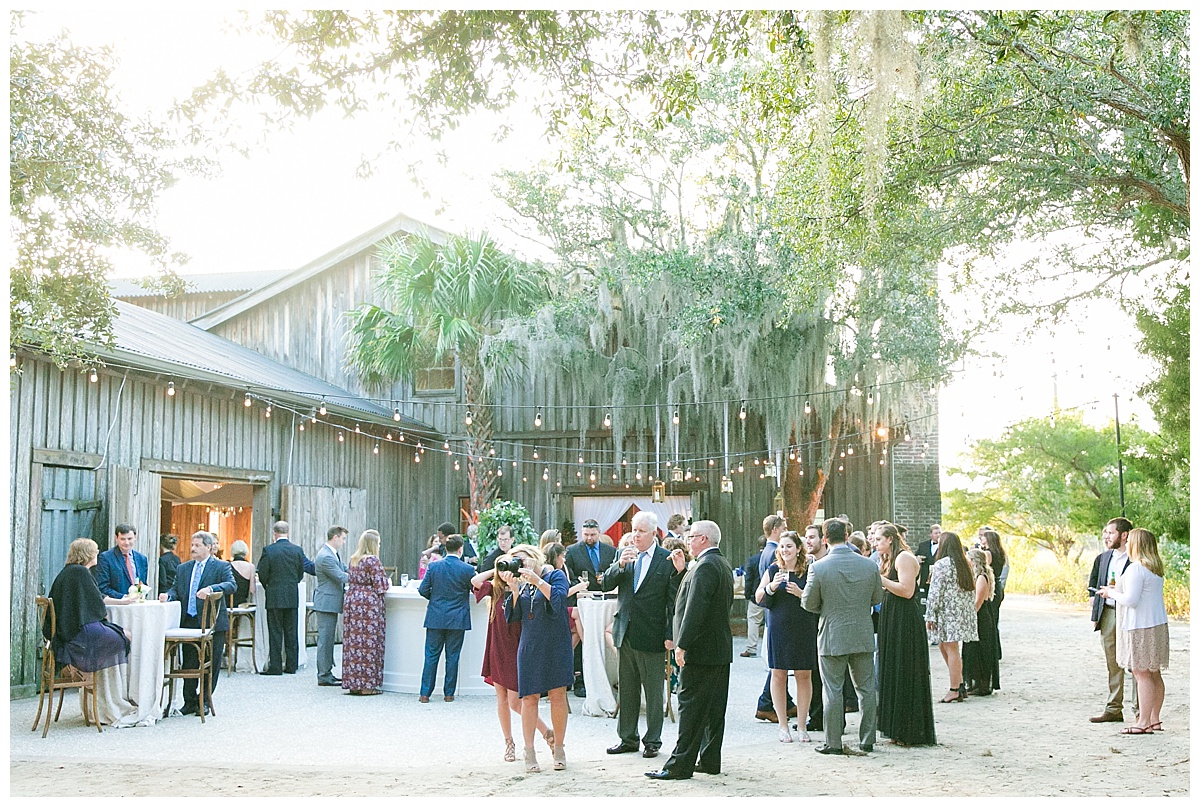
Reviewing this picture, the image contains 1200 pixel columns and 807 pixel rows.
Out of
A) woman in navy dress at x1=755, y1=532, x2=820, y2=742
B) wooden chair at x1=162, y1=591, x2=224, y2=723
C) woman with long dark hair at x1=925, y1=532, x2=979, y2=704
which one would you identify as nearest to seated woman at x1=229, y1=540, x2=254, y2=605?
wooden chair at x1=162, y1=591, x2=224, y2=723

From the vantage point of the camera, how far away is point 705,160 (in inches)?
699

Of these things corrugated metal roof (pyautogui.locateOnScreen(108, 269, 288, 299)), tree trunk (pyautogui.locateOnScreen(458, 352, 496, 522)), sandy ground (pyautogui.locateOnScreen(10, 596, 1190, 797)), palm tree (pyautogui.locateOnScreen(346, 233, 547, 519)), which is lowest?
sandy ground (pyautogui.locateOnScreen(10, 596, 1190, 797))

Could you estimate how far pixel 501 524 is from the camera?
15.9 m

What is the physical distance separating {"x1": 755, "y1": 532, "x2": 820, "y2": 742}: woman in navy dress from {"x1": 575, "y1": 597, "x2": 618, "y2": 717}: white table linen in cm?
164

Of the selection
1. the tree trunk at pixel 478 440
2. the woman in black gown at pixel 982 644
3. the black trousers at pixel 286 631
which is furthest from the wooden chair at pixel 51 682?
the tree trunk at pixel 478 440

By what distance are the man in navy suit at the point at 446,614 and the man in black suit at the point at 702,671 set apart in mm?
3823

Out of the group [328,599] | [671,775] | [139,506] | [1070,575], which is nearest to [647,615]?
[671,775]

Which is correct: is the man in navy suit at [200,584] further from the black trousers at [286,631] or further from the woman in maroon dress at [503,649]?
the woman in maroon dress at [503,649]

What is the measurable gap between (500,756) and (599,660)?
75.0 inches

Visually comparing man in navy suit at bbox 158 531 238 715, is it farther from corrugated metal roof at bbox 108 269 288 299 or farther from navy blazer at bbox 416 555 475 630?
corrugated metal roof at bbox 108 269 288 299

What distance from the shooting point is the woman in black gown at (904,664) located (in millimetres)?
Result: 7680

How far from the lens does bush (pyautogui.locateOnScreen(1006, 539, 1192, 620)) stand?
1811 centimetres

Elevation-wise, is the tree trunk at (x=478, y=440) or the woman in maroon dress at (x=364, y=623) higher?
the tree trunk at (x=478, y=440)

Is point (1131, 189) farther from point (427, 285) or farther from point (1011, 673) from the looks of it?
point (427, 285)
